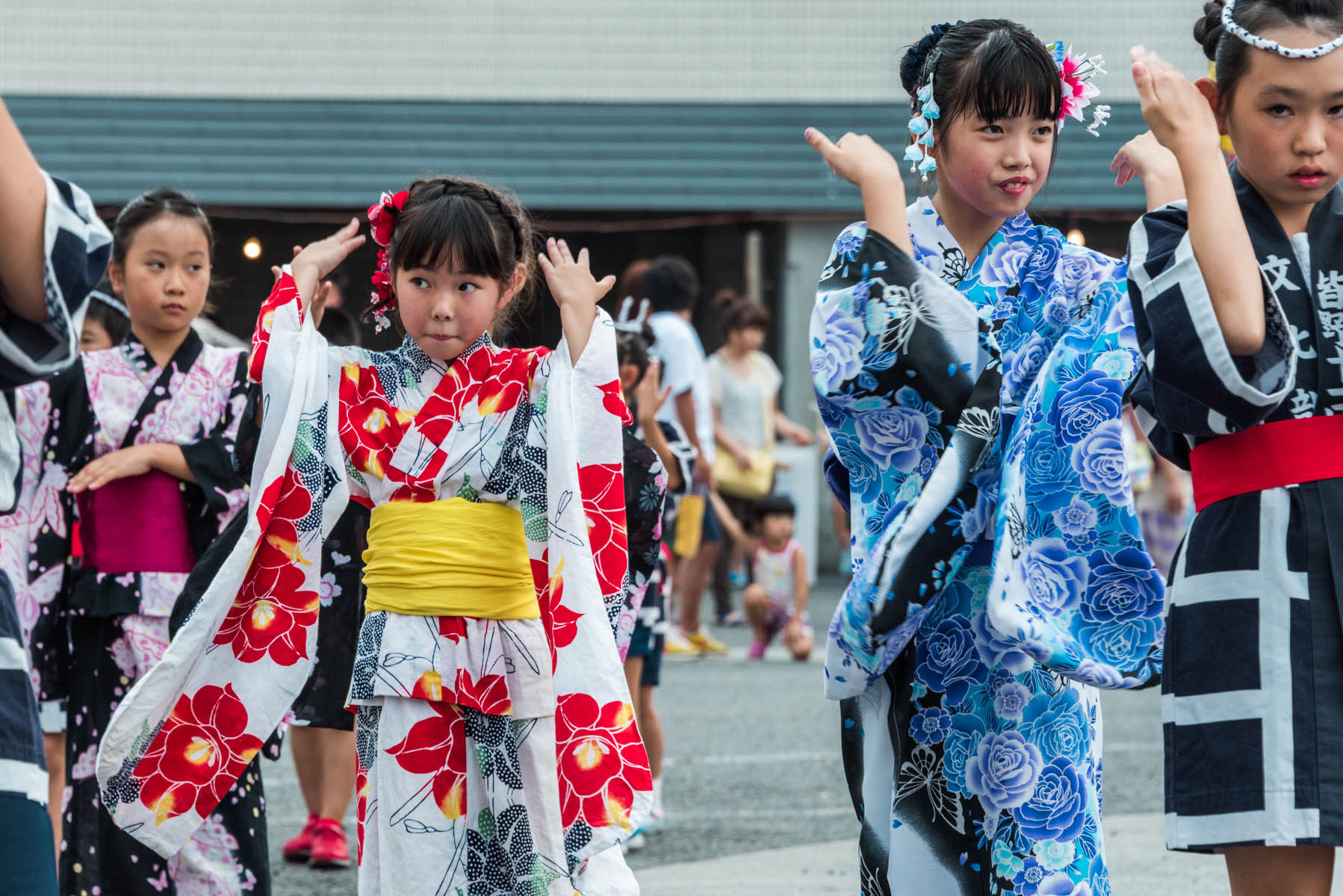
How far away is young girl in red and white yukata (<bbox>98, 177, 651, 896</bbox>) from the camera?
130 inches

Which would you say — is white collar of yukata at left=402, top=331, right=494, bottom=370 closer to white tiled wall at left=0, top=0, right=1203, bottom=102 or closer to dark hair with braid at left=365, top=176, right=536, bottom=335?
dark hair with braid at left=365, top=176, right=536, bottom=335

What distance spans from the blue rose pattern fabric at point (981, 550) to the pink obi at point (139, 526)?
6.38 feet

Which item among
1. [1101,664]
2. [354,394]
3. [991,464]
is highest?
[354,394]

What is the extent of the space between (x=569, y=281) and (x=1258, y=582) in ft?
5.06

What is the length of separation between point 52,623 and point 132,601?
0.30m

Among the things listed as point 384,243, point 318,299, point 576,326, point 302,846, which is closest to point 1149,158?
point 576,326

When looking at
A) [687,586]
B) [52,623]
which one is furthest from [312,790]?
[687,586]

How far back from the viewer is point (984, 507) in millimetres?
2973

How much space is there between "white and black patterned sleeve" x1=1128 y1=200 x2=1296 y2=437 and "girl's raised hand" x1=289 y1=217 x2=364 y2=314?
65.6 inches

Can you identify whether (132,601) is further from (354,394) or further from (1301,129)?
(1301,129)

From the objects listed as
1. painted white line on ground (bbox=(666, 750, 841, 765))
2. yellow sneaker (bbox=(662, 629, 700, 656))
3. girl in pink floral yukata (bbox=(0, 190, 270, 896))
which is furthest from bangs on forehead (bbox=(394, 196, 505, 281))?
yellow sneaker (bbox=(662, 629, 700, 656))

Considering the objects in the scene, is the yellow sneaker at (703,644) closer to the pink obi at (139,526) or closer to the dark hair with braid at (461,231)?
the pink obi at (139,526)

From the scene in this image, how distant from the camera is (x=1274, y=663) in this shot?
8.03 feet

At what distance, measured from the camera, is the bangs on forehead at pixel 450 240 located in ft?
11.4
